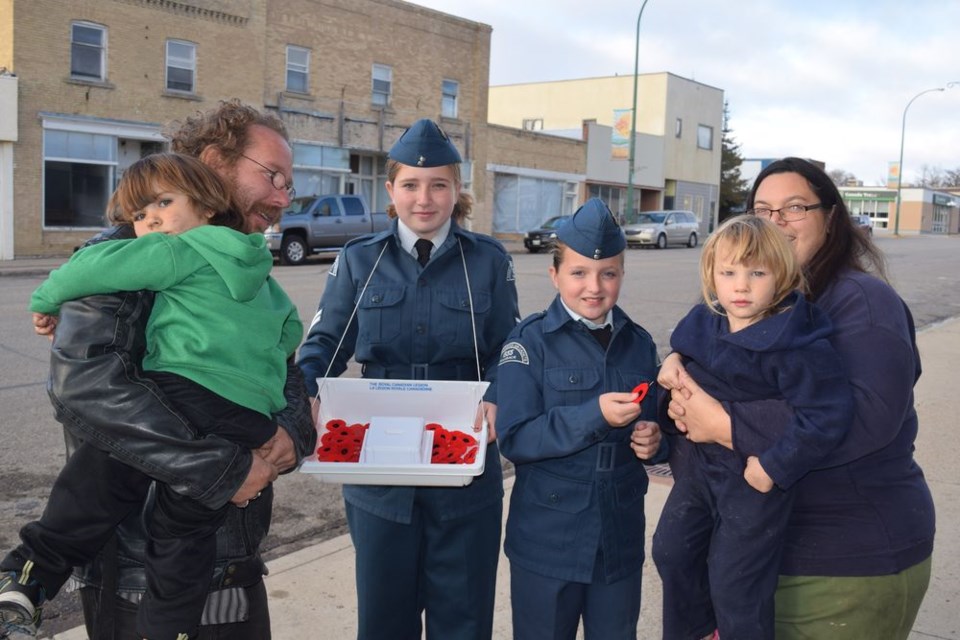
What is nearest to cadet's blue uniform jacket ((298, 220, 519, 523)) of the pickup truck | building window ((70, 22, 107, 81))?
the pickup truck

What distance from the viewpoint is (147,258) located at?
1.97 metres

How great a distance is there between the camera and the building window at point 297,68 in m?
26.7

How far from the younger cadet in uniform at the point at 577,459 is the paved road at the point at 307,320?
3.60ft

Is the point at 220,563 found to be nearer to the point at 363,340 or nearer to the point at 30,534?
the point at 30,534

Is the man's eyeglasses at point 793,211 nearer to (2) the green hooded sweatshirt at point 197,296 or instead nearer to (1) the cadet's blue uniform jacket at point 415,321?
(1) the cadet's blue uniform jacket at point 415,321

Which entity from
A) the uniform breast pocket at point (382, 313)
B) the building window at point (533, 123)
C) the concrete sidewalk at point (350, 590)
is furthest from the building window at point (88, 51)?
the building window at point (533, 123)

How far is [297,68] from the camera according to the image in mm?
26922

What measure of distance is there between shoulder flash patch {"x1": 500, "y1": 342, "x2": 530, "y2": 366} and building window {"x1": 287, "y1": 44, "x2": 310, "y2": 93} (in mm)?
25700

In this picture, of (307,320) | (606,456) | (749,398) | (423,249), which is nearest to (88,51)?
(307,320)

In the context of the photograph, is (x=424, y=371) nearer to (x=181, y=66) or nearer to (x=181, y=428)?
(x=181, y=428)

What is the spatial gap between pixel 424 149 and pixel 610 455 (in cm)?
122

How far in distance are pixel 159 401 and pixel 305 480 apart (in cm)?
382

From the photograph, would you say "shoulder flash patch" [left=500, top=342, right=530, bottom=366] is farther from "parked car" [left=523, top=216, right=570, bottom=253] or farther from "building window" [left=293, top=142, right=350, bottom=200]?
"parked car" [left=523, top=216, right=570, bottom=253]

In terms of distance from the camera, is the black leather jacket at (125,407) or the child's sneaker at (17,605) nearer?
the black leather jacket at (125,407)
